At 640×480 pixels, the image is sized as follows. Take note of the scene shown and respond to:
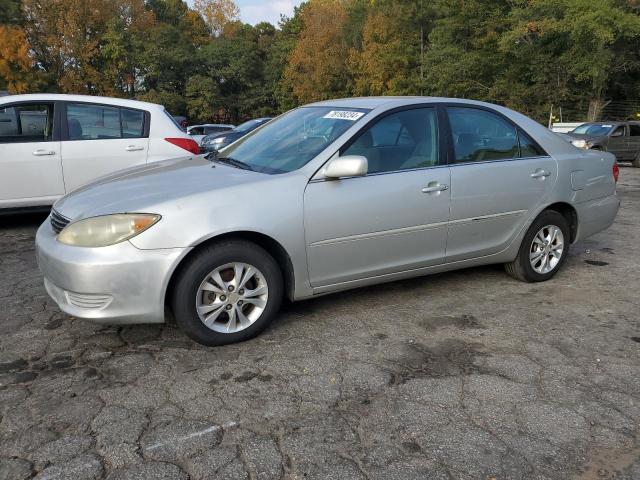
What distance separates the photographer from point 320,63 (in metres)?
52.4

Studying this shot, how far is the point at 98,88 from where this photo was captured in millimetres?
49281

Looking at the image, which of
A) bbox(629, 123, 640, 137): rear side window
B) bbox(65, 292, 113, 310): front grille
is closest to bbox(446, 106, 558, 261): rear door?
bbox(65, 292, 113, 310): front grille

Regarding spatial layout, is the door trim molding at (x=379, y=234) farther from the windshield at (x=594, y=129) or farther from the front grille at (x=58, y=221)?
the windshield at (x=594, y=129)

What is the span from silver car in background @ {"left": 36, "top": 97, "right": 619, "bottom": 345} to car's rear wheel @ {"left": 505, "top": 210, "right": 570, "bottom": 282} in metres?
0.01

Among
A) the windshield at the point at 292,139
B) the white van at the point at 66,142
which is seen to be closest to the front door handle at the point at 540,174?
the windshield at the point at 292,139

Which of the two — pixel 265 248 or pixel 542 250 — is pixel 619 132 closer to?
pixel 542 250

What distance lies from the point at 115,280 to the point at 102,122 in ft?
14.1

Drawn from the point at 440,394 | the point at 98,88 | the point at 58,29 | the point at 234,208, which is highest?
the point at 58,29

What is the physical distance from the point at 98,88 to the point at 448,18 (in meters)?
30.2

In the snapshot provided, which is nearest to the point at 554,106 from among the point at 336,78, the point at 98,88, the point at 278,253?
the point at 336,78

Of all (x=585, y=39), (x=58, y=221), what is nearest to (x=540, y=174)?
(x=58, y=221)

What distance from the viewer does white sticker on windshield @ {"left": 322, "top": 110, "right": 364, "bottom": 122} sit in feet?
13.4

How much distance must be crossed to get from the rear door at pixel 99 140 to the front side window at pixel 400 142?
152 inches

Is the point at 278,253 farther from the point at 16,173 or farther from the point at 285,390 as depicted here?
the point at 16,173
